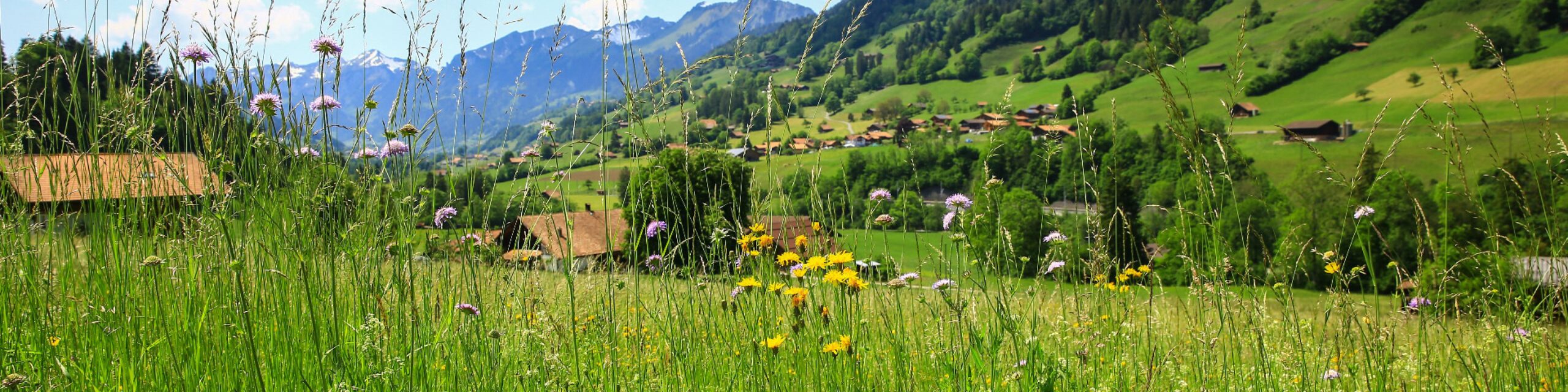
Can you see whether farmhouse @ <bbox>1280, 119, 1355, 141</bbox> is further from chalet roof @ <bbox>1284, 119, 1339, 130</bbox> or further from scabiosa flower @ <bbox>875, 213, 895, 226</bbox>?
scabiosa flower @ <bbox>875, 213, 895, 226</bbox>

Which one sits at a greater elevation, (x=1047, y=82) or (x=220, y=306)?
(x=1047, y=82)

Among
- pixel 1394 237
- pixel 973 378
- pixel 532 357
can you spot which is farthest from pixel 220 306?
pixel 1394 237

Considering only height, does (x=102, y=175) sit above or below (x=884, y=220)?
above

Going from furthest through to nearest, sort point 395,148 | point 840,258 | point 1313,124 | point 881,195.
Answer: point 1313,124 < point 881,195 < point 395,148 < point 840,258

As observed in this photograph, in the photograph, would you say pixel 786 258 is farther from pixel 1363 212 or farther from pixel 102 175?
pixel 102 175

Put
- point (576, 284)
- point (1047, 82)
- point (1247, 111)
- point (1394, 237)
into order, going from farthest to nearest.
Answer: point (1047, 82)
point (1247, 111)
point (1394, 237)
point (576, 284)

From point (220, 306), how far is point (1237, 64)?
2769 millimetres

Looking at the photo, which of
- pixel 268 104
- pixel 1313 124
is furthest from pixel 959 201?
pixel 1313 124

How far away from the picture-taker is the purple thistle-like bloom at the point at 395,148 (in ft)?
8.01

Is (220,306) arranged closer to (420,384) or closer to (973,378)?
(420,384)

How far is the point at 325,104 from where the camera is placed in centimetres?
226

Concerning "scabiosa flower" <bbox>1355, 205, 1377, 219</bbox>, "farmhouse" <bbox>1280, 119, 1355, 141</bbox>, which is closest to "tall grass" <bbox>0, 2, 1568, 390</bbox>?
"scabiosa flower" <bbox>1355, 205, 1377, 219</bbox>

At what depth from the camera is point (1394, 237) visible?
3069 centimetres

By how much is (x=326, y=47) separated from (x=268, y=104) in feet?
1.08
